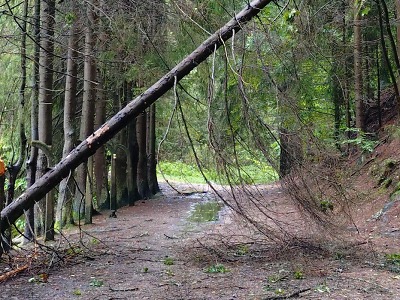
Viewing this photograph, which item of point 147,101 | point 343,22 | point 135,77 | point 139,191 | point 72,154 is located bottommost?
point 139,191

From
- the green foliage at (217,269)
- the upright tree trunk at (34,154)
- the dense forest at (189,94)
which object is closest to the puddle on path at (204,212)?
the dense forest at (189,94)

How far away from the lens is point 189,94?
19.1ft

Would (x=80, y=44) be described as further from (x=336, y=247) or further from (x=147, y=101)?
(x=336, y=247)

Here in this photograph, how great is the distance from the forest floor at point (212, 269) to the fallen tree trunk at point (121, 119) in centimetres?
73

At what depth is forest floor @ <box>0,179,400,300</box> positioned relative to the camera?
17.3 feet

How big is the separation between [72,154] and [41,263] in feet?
5.46

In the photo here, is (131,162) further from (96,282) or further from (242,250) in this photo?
(96,282)

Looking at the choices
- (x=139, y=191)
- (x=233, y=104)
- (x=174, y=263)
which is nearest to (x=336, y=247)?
(x=174, y=263)

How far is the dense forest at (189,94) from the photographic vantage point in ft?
18.0

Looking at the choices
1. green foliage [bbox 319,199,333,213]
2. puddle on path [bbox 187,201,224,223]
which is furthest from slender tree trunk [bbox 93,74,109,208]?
green foliage [bbox 319,199,333,213]

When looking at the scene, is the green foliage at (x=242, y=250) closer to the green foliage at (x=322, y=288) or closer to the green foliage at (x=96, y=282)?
the green foliage at (x=322, y=288)

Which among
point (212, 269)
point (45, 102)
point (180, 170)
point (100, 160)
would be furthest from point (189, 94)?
point (100, 160)

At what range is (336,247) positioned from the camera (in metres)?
7.06

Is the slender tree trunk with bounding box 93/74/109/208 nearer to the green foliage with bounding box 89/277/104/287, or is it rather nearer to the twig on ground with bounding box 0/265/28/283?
the twig on ground with bounding box 0/265/28/283
